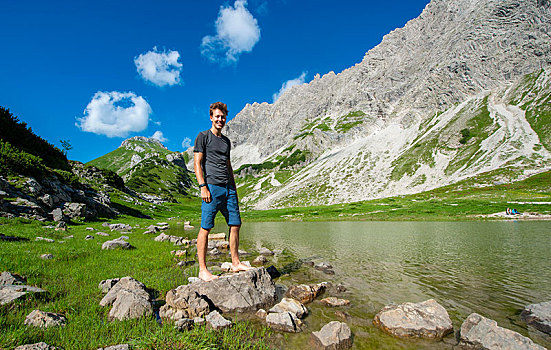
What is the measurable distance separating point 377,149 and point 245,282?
173514 mm

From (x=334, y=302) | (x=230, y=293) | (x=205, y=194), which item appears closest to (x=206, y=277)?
(x=230, y=293)

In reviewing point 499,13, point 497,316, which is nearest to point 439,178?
point 497,316

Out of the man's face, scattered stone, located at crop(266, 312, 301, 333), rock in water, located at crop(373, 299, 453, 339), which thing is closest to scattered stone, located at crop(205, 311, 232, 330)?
scattered stone, located at crop(266, 312, 301, 333)

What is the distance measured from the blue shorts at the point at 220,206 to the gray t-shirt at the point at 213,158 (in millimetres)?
281

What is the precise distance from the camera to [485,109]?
484 ft

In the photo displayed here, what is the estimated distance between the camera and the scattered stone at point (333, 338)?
16.3 ft

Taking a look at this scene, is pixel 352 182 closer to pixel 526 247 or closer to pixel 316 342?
pixel 526 247

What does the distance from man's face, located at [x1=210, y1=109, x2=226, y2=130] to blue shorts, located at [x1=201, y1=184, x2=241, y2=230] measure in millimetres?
2167

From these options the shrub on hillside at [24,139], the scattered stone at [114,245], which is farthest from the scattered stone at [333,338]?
the shrub on hillside at [24,139]

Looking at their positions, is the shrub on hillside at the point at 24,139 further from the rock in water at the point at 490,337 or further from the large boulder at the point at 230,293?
the rock in water at the point at 490,337

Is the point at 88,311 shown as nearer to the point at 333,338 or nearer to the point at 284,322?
the point at 284,322

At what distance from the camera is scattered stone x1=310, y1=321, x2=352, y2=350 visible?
497 centimetres

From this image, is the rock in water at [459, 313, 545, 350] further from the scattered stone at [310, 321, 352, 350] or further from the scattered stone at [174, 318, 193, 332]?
the scattered stone at [174, 318, 193, 332]

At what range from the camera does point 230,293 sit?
695 centimetres
